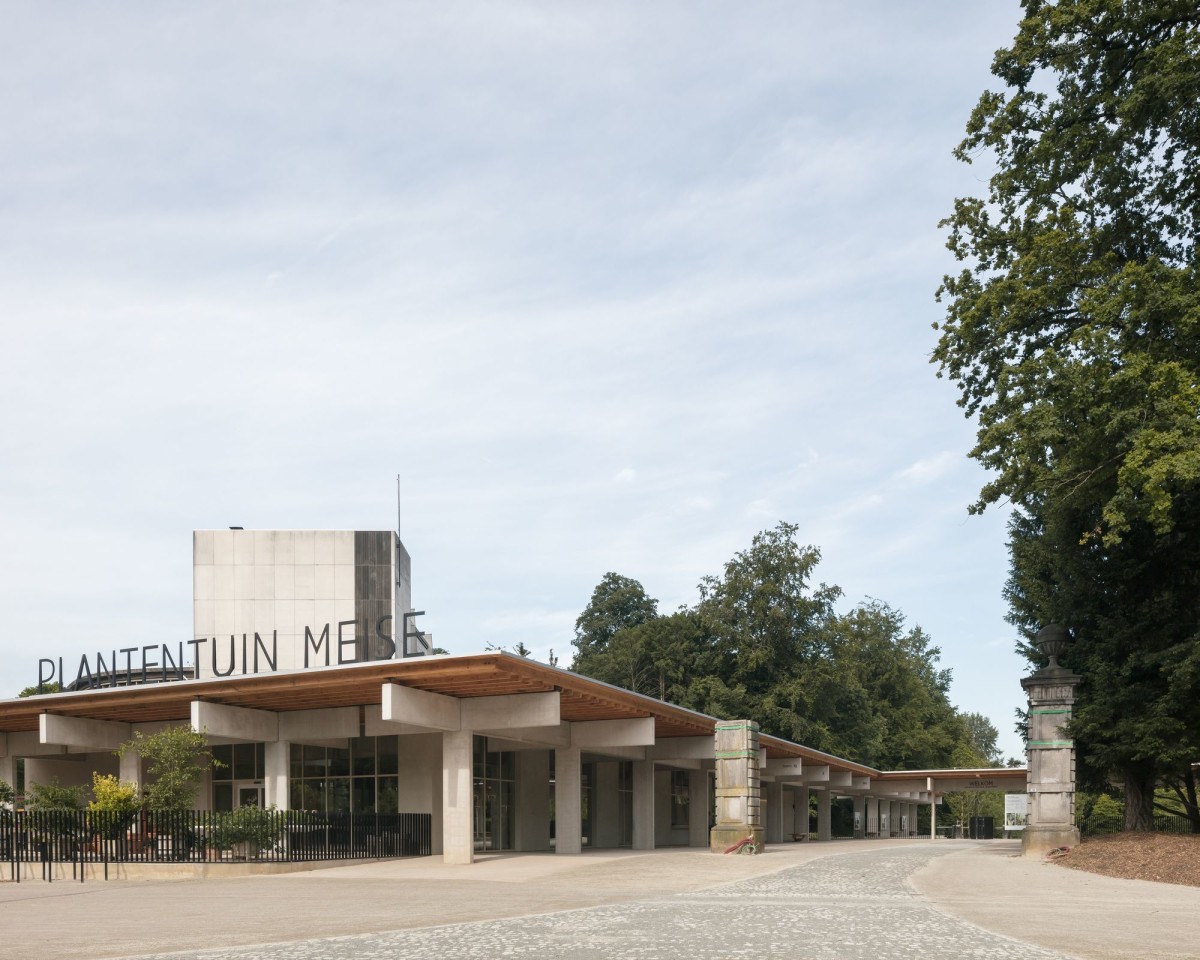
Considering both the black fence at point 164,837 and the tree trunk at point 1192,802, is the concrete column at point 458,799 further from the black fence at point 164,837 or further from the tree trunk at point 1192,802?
the tree trunk at point 1192,802

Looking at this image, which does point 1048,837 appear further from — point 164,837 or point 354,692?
point 164,837

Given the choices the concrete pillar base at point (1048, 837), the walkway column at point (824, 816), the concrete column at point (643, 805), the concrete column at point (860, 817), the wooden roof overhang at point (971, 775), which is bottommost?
the concrete column at point (860, 817)

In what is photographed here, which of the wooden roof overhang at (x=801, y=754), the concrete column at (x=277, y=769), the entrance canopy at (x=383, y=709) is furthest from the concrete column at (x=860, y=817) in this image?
the concrete column at (x=277, y=769)

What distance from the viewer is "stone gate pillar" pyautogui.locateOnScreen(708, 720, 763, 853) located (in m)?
29.4

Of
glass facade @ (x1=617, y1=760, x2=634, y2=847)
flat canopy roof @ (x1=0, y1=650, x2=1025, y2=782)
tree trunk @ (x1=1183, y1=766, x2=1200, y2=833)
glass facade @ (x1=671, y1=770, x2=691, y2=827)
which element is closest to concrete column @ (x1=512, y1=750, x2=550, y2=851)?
flat canopy roof @ (x1=0, y1=650, x2=1025, y2=782)

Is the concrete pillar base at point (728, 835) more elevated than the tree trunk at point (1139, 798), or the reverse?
the tree trunk at point (1139, 798)

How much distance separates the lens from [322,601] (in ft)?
191

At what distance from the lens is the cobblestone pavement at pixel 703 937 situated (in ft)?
32.9

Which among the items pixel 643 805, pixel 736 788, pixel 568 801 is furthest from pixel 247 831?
pixel 643 805

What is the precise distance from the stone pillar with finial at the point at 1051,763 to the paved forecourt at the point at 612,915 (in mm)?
3333

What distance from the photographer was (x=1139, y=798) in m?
26.8

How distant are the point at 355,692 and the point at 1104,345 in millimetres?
→ 16529

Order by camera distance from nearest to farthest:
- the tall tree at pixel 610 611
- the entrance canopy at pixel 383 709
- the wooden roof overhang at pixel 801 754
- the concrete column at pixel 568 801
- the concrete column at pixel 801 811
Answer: the entrance canopy at pixel 383 709 → the concrete column at pixel 568 801 → the wooden roof overhang at pixel 801 754 → the concrete column at pixel 801 811 → the tall tree at pixel 610 611

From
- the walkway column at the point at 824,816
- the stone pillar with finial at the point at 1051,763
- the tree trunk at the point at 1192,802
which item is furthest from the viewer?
the walkway column at the point at 824,816
